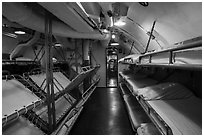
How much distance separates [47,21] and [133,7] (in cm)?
138

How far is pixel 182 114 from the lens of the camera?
141cm

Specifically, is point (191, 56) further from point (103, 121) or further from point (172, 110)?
point (103, 121)

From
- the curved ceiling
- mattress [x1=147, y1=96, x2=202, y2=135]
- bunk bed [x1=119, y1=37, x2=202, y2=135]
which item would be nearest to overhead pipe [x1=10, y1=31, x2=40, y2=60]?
the curved ceiling

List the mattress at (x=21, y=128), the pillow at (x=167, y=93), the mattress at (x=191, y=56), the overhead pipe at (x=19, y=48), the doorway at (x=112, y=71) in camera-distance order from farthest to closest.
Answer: the doorway at (x=112, y=71), the overhead pipe at (x=19, y=48), the pillow at (x=167, y=93), the mattress at (x=21, y=128), the mattress at (x=191, y=56)

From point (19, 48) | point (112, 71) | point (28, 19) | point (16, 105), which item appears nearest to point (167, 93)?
point (16, 105)

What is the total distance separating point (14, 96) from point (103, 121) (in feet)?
7.05

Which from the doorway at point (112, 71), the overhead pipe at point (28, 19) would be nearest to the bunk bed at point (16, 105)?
the overhead pipe at point (28, 19)

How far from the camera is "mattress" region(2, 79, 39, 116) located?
1609mm

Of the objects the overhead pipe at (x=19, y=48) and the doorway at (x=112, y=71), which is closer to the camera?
the overhead pipe at (x=19, y=48)

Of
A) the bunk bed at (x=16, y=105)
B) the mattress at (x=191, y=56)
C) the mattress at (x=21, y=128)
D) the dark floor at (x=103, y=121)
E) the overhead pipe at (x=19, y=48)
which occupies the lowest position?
the dark floor at (x=103, y=121)

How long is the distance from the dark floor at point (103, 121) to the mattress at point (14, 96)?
1326mm

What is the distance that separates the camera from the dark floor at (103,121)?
3.07 meters

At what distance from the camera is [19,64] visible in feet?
10.0

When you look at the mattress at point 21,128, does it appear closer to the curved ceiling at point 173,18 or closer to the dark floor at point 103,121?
the dark floor at point 103,121
